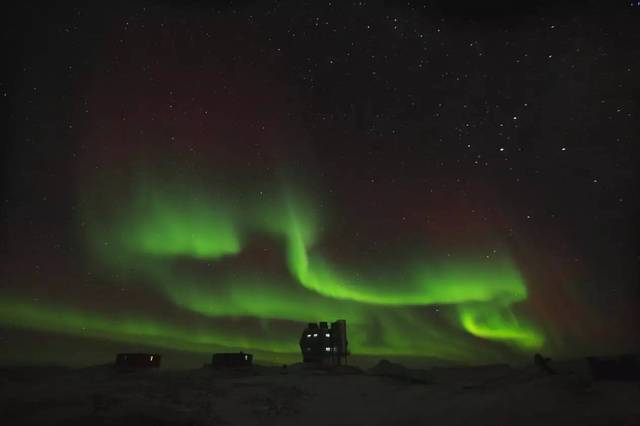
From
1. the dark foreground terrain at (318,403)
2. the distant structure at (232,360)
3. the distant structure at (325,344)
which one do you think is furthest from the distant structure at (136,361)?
the dark foreground terrain at (318,403)

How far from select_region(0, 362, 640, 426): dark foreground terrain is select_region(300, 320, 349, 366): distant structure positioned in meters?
27.6

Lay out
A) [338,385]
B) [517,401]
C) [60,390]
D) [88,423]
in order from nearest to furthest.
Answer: [88,423]
[517,401]
[60,390]
[338,385]

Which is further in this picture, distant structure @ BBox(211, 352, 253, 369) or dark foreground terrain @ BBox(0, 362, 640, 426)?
distant structure @ BBox(211, 352, 253, 369)

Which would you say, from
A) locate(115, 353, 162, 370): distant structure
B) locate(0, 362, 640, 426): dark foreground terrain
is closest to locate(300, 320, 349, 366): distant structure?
locate(115, 353, 162, 370): distant structure

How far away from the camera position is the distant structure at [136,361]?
60500 millimetres

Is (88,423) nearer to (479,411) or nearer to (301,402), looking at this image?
(301,402)

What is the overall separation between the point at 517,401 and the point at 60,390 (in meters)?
23.9

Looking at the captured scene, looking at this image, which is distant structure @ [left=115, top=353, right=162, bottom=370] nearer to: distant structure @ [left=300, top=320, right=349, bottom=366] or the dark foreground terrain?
distant structure @ [left=300, top=320, right=349, bottom=366]

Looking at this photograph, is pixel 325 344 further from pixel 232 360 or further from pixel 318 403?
pixel 318 403

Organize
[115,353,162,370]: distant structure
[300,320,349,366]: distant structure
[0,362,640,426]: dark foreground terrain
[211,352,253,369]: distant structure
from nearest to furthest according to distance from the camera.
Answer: [0,362,640,426]: dark foreground terrain
[115,353,162,370]: distant structure
[300,320,349,366]: distant structure
[211,352,253,369]: distant structure

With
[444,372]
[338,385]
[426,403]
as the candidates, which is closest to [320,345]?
[444,372]

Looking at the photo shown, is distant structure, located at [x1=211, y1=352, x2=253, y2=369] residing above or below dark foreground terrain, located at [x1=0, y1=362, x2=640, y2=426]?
above

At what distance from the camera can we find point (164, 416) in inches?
846

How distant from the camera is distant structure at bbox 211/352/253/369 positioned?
207 ft
